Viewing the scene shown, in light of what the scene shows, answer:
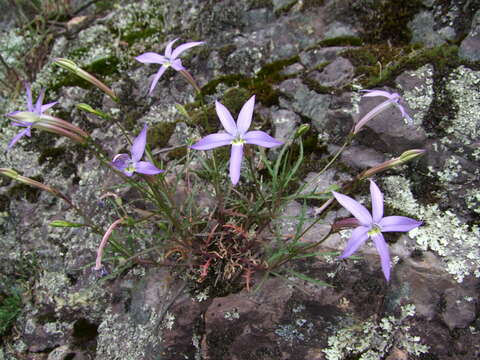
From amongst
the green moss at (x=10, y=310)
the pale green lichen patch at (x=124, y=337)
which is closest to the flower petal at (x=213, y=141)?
the pale green lichen patch at (x=124, y=337)

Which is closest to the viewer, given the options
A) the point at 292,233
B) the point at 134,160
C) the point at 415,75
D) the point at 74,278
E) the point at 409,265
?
the point at 134,160

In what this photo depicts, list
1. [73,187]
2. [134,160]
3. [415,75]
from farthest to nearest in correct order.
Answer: [73,187] < [415,75] < [134,160]

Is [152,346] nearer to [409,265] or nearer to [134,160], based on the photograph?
[134,160]

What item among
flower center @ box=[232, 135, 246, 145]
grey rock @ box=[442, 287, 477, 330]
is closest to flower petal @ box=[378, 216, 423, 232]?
flower center @ box=[232, 135, 246, 145]

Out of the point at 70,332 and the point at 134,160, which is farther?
the point at 70,332

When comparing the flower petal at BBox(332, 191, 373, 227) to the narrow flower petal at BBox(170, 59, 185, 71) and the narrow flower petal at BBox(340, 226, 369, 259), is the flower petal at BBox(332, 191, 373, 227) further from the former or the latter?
the narrow flower petal at BBox(170, 59, 185, 71)

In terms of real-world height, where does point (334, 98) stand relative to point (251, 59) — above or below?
below

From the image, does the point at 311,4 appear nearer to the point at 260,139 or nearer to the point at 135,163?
the point at 260,139

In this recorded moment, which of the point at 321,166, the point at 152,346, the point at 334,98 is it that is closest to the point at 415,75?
the point at 334,98
